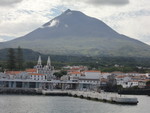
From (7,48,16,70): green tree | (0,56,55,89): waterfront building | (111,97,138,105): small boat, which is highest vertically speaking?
(7,48,16,70): green tree

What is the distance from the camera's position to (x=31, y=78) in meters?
103

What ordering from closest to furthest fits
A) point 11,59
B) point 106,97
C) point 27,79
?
point 106,97 → point 27,79 → point 11,59

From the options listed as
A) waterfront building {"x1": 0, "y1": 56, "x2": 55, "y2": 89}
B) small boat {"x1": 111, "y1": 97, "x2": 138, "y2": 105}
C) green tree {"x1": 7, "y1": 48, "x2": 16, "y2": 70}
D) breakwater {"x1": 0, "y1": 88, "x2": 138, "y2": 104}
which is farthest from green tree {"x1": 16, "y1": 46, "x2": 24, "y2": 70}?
small boat {"x1": 111, "y1": 97, "x2": 138, "y2": 105}

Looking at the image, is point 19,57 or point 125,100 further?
point 19,57

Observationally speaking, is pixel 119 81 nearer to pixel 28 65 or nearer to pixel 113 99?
pixel 28 65

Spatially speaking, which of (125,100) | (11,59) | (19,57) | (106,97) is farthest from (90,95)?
(19,57)

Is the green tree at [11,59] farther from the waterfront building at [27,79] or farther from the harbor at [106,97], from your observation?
the harbor at [106,97]

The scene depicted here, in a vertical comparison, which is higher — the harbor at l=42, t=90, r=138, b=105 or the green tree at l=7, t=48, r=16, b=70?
the green tree at l=7, t=48, r=16, b=70

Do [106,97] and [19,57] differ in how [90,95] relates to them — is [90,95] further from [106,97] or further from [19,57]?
[19,57]

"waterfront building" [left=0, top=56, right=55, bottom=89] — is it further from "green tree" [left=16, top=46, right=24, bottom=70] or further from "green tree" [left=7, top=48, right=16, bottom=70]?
"green tree" [left=16, top=46, right=24, bottom=70]

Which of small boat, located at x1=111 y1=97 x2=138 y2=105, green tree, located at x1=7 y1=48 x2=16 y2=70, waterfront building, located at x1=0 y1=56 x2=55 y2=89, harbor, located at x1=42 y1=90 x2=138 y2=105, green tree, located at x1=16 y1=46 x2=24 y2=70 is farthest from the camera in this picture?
green tree, located at x1=16 y1=46 x2=24 y2=70

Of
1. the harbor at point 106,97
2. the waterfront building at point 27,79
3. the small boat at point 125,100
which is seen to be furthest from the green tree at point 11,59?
the small boat at point 125,100

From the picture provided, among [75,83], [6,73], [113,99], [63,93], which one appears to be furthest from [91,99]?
[6,73]

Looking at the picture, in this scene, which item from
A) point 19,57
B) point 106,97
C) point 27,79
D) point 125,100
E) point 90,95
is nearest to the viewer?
point 125,100
